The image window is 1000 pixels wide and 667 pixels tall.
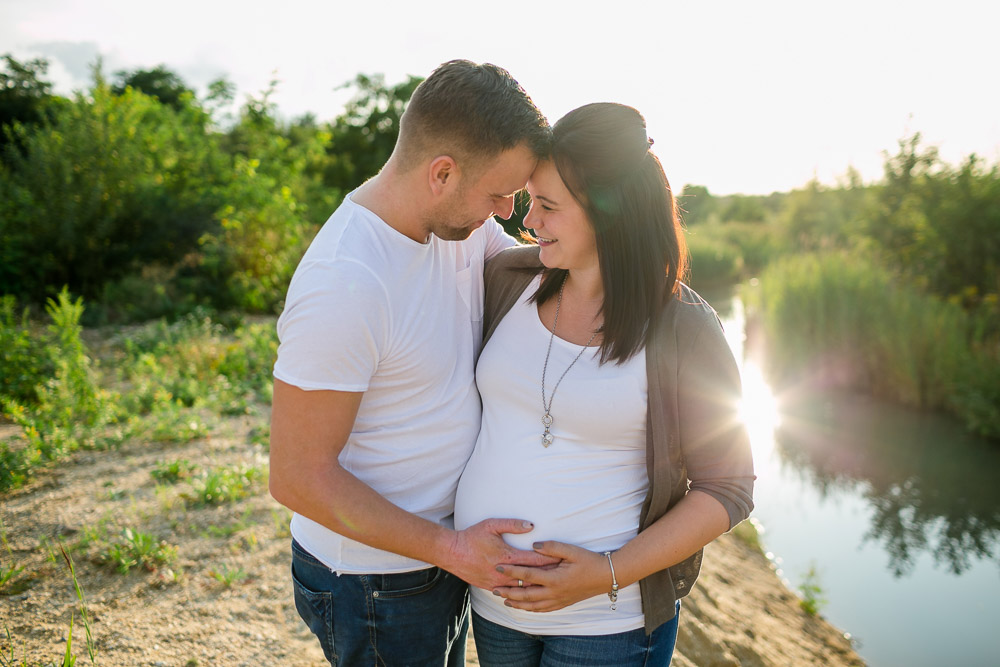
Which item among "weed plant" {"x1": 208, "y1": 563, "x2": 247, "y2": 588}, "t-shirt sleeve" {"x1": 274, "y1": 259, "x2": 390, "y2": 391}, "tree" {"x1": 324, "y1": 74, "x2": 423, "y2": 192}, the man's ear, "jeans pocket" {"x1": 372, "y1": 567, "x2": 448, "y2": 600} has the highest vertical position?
"tree" {"x1": 324, "y1": 74, "x2": 423, "y2": 192}

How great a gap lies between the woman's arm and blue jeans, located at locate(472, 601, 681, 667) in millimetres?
173

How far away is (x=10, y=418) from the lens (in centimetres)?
535

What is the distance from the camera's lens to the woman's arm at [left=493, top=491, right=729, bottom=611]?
1.71 m

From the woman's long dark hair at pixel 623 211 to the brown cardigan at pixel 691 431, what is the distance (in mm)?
121

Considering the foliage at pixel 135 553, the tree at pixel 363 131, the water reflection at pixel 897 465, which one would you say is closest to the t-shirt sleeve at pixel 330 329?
the foliage at pixel 135 553

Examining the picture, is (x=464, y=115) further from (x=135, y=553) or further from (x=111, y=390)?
(x=111, y=390)

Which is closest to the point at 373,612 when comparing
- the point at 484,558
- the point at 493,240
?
the point at 484,558

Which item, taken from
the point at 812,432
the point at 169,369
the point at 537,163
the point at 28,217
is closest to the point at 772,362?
the point at 812,432

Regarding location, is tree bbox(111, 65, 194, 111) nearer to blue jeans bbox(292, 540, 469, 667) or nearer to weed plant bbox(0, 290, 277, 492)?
weed plant bbox(0, 290, 277, 492)

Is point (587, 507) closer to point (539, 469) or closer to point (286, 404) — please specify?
point (539, 469)

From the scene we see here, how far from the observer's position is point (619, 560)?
174 centimetres

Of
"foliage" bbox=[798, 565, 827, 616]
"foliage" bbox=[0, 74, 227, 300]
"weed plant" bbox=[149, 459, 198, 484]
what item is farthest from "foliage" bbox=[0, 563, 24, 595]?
"foliage" bbox=[0, 74, 227, 300]

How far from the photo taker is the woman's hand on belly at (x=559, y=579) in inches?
66.9

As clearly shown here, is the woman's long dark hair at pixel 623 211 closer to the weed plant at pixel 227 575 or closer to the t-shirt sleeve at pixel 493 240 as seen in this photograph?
the t-shirt sleeve at pixel 493 240
